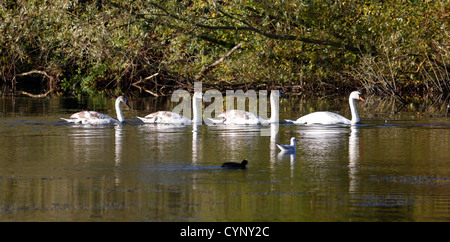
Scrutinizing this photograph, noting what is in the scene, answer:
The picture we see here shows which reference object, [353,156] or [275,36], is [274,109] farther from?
[353,156]

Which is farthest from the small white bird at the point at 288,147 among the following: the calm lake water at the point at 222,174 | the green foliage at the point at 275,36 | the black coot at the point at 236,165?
the green foliage at the point at 275,36

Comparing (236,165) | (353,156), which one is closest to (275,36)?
(353,156)

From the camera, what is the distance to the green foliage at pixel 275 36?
23.5 m

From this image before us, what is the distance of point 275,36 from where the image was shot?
2514cm

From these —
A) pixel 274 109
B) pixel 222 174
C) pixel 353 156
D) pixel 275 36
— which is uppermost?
pixel 275 36

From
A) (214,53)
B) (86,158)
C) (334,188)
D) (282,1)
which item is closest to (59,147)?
(86,158)

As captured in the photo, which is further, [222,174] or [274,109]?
[274,109]

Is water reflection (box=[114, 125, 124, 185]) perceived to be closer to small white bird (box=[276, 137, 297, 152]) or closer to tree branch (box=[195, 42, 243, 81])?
small white bird (box=[276, 137, 297, 152])

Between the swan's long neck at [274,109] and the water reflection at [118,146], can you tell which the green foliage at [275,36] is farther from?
the water reflection at [118,146]

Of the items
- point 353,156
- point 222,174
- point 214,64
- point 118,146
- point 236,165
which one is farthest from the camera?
point 214,64

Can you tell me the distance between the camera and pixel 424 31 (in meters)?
24.0

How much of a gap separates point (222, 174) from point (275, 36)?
14600 mm

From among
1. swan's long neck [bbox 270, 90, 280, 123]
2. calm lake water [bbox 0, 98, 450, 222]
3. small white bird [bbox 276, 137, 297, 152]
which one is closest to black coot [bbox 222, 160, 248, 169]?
calm lake water [bbox 0, 98, 450, 222]

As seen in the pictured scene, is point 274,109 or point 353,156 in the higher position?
point 274,109
